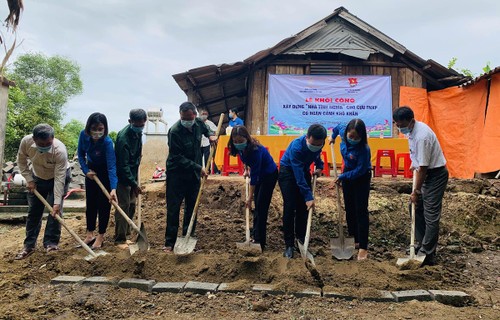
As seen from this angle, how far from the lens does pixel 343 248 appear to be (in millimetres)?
3918

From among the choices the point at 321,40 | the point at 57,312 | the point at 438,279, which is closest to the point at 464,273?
the point at 438,279

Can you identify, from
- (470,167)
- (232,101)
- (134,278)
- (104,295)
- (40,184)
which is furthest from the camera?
(232,101)

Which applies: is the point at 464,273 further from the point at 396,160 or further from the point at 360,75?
the point at 360,75

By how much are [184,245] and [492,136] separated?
276 inches

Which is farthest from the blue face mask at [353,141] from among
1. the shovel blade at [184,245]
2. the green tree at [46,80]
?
the green tree at [46,80]

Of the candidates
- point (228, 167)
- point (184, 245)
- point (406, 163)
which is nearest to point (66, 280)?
point (184, 245)

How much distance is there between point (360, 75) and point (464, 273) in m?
6.76

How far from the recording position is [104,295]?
2920mm

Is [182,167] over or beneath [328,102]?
beneath

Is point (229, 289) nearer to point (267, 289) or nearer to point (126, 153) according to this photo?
point (267, 289)

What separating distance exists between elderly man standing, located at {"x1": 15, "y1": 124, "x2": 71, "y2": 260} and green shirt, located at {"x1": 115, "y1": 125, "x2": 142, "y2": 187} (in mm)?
579

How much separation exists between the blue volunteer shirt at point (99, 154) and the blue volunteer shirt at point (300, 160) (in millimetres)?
1899

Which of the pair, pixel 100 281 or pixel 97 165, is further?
pixel 97 165

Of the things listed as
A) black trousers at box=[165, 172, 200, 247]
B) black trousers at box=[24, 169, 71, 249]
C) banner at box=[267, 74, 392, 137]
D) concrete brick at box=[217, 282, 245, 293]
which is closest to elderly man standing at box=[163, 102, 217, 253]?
black trousers at box=[165, 172, 200, 247]
